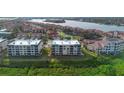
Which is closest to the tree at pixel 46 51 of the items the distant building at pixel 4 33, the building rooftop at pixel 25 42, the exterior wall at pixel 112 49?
the building rooftop at pixel 25 42

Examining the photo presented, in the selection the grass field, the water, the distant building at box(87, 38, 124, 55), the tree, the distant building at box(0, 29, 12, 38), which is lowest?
the grass field

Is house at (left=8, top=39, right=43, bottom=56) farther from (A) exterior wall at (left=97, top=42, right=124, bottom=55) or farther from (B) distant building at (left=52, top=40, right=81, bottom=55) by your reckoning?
(A) exterior wall at (left=97, top=42, right=124, bottom=55)

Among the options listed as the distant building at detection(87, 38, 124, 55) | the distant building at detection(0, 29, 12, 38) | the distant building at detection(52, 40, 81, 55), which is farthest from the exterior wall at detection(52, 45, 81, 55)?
the distant building at detection(0, 29, 12, 38)

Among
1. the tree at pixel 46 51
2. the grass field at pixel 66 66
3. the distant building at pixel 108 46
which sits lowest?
the grass field at pixel 66 66

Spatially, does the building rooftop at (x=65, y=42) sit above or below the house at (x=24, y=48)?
above

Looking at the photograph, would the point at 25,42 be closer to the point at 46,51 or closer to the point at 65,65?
the point at 46,51

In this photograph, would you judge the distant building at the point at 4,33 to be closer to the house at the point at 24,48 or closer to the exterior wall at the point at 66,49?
the house at the point at 24,48

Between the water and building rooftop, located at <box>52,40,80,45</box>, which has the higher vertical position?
the water
